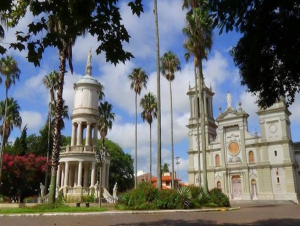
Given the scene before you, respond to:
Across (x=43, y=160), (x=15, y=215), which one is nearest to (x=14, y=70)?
(x=43, y=160)

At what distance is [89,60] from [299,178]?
38.2 m

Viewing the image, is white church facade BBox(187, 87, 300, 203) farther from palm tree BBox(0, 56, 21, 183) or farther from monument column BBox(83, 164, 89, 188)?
palm tree BBox(0, 56, 21, 183)

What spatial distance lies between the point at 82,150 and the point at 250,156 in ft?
103

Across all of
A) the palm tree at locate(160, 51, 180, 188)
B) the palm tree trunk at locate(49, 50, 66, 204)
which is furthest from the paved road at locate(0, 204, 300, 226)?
the palm tree at locate(160, 51, 180, 188)

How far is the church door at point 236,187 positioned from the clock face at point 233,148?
4432mm

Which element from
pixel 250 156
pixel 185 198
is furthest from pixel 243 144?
pixel 185 198

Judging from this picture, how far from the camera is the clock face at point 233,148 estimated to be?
54884 millimetres

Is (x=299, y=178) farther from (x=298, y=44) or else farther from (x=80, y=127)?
(x=298, y=44)

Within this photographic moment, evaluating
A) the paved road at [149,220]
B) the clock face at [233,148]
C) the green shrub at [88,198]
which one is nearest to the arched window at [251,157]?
the clock face at [233,148]

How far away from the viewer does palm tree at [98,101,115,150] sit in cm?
4434

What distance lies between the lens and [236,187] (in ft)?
174

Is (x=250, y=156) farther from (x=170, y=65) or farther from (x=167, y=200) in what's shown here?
(x=167, y=200)

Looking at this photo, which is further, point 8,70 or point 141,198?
point 8,70

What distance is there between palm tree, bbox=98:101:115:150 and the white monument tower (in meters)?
5.57
